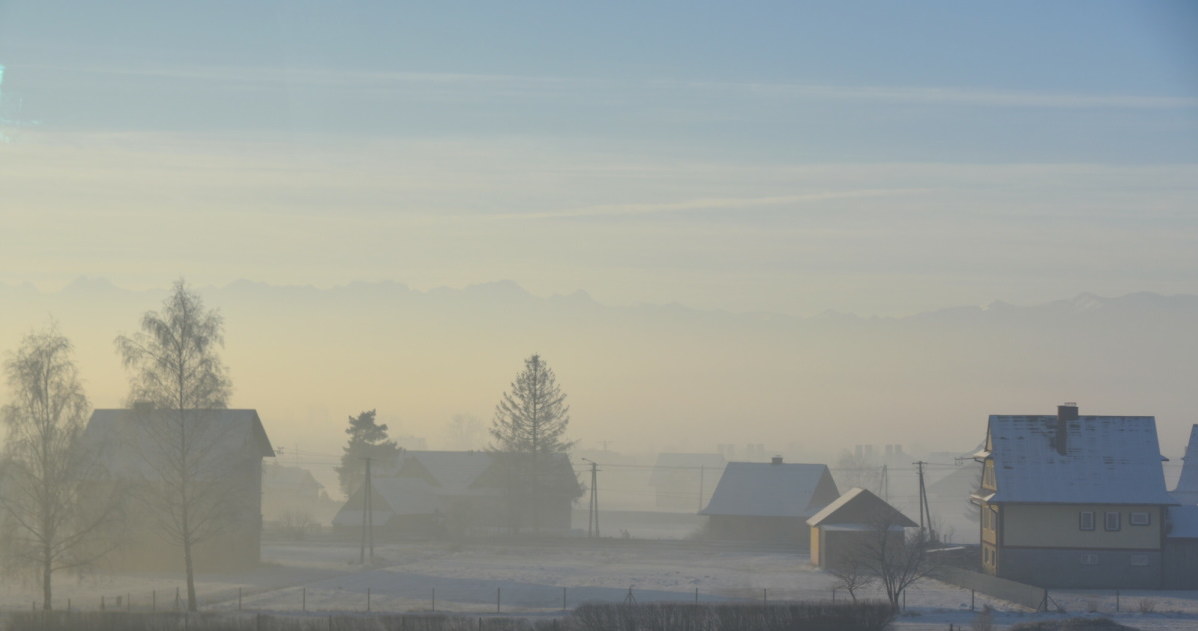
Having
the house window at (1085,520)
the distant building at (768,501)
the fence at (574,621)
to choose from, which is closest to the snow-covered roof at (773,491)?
the distant building at (768,501)

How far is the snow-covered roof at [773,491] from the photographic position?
94.1 metres

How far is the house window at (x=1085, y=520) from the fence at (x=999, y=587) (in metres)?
6.14

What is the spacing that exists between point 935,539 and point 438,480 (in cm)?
5245

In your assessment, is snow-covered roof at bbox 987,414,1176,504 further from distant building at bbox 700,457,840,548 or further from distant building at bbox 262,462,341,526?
distant building at bbox 262,462,341,526

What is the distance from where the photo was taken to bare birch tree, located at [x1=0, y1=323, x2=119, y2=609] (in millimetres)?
46500

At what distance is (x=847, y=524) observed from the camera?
68750 millimetres

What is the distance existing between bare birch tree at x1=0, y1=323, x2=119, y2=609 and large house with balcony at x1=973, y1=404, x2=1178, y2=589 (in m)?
38.1

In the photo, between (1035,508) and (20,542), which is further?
(1035,508)

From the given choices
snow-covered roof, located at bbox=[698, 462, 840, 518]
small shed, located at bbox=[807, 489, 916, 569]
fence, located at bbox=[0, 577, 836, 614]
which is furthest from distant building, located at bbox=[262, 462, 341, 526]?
fence, located at bbox=[0, 577, 836, 614]

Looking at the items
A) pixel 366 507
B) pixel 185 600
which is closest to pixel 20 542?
pixel 185 600

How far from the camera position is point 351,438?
121 meters

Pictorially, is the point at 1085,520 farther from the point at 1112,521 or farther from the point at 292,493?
the point at 292,493

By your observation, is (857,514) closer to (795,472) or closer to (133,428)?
(795,472)

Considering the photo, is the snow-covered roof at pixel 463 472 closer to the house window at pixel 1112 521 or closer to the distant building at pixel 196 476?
the distant building at pixel 196 476
